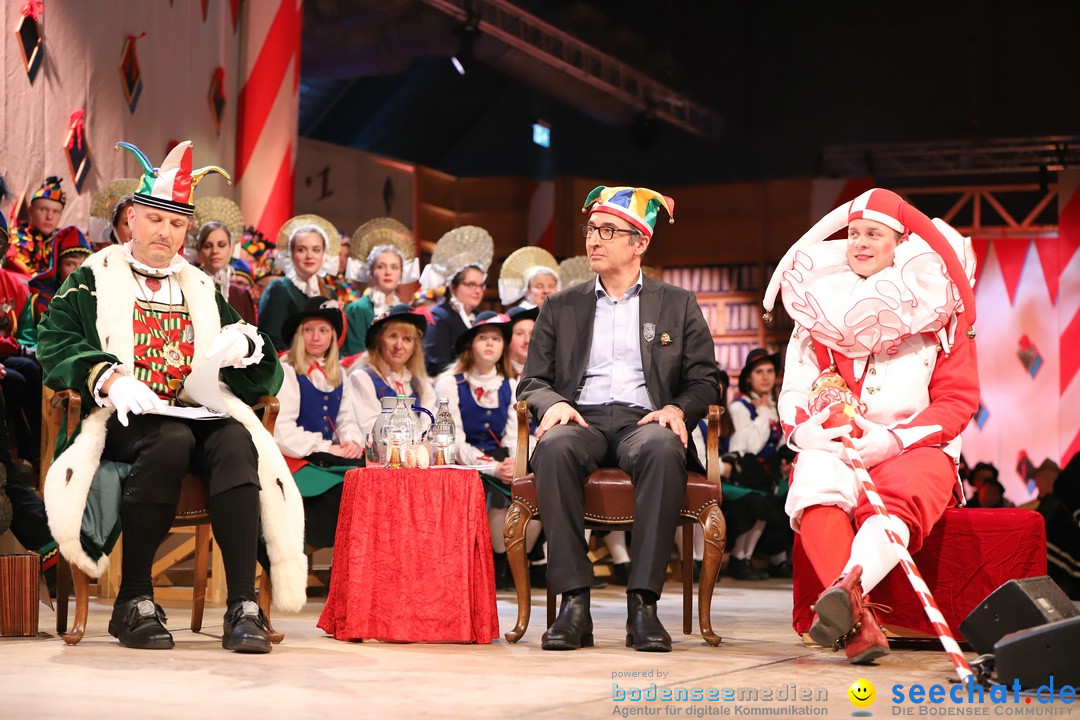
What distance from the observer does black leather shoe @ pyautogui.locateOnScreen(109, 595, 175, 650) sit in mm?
3445

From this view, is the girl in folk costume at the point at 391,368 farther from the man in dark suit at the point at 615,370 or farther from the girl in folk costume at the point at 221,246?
the man in dark suit at the point at 615,370

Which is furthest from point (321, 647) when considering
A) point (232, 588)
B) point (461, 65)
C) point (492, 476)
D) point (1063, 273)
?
point (1063, 273)

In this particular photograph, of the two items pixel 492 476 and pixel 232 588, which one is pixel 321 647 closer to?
pixel 232 588

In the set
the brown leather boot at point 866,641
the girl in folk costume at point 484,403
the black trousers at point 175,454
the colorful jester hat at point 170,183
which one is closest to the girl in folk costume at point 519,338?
the girl in folk costume at point 484,403

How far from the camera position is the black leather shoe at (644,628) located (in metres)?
3.57

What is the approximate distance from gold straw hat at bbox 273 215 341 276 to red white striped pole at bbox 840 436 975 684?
141 inches

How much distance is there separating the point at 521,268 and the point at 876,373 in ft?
12.3

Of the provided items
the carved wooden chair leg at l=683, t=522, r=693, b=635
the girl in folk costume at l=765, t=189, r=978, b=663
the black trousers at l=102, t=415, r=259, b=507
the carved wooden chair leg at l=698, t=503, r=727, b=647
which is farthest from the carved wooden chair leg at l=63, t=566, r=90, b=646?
the girl in folk costume at l=765, t=189, r=978, b=663

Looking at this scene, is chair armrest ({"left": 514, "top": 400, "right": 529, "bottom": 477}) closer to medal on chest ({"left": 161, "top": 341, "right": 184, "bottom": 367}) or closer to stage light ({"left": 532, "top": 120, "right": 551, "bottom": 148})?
medal on chest ({"left": 161, "top": 341, "right": 184, "bottom": 367})

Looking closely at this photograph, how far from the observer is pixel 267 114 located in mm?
8281

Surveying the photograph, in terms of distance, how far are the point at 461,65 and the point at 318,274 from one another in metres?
4.16

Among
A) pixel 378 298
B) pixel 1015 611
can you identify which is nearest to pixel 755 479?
pixel 378 298

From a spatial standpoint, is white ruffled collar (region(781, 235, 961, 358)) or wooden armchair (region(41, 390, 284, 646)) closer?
wooden armchair (region(41, 390, 284, 646))

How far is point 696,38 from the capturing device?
44.8 feet
